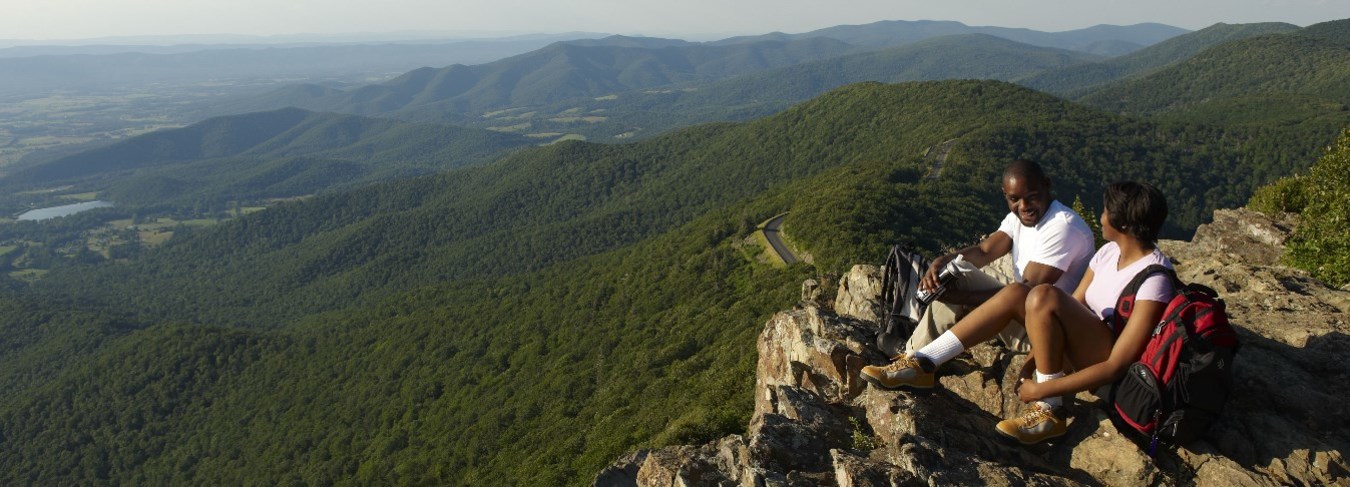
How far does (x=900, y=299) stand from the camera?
12.0 meters

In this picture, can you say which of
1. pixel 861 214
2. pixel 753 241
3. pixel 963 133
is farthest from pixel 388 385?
pixel 963 133

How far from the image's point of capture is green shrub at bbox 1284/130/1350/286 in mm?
19031

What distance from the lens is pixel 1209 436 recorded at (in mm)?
9172

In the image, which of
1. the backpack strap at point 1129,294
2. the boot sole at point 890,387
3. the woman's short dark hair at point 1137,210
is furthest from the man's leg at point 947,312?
the woman's short dark hair at point 1137,210

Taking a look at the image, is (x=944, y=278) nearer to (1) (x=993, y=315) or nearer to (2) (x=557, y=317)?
(1) (x=993, y=315)

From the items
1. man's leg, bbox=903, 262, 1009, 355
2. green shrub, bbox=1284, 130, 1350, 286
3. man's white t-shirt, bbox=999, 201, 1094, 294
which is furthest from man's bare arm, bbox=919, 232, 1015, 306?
green shrub, bbox=1284, 130, 1350, 286

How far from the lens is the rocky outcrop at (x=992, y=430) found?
8.89m

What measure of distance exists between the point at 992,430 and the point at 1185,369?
111 inches

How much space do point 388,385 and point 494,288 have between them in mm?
32379

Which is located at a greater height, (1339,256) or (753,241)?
(1339,256)

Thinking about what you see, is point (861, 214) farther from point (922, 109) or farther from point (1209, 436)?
point (922, 109)

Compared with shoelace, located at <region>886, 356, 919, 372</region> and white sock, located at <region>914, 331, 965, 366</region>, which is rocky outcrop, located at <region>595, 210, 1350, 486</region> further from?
white sock, located at <region>914, 331, 965, 366</region>

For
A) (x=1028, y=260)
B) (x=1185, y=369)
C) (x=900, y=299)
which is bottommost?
(x=900, y=299)

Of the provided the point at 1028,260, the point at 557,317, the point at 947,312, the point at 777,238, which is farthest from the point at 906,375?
the point at 557,317
